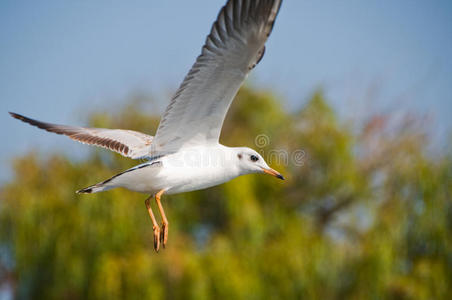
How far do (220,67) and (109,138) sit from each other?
1.51m

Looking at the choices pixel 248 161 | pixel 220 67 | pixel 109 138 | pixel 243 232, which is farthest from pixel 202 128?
pixel 243 232

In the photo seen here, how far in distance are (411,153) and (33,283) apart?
8.05 metres

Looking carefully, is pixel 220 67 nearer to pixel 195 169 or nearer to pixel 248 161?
pixel 195 169

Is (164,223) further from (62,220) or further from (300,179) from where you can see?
(300,179)

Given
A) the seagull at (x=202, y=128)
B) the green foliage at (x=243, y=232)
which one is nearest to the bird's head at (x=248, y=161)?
the seagull at (x=202, y=128)

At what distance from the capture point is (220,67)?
4.02m

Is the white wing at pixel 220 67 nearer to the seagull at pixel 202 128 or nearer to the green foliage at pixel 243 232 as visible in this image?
the seagull at pixel 202 128

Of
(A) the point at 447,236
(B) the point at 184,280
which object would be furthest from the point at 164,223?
(A) the point at 447,236

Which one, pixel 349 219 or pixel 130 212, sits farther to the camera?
pixel 349 219

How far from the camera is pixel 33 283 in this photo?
9.84 meters

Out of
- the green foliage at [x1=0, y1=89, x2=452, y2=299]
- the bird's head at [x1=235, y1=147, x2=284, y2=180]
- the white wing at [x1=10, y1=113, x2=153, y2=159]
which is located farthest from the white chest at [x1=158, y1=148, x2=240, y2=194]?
the green foliage at [x1=0, y1=89, x2=452, y2=299]

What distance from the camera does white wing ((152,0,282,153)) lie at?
3883 mm

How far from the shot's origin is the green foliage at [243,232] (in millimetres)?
9250

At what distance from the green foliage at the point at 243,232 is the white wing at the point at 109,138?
443 cm
